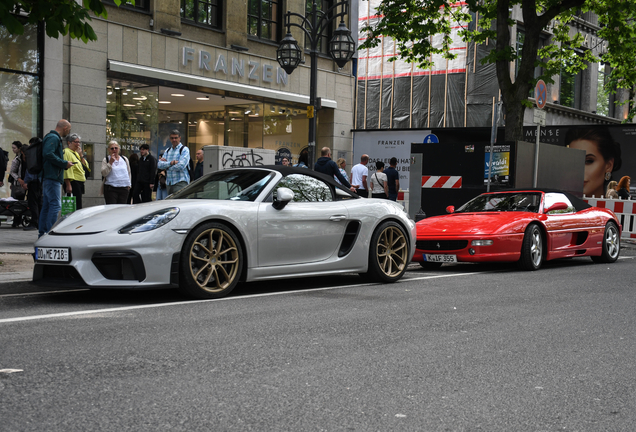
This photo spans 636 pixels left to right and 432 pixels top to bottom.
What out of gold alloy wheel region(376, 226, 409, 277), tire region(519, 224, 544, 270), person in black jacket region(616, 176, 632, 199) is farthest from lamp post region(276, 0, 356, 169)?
person in black jacket region(616, 176, 632, 199)

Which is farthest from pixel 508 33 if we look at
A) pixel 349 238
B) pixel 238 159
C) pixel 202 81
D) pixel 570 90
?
pixel 570 90

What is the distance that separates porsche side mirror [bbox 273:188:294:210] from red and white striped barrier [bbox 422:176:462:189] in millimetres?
9547

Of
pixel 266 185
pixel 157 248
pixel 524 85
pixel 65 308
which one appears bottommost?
pixel 65 308

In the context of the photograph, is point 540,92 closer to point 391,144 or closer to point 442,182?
point 442,182

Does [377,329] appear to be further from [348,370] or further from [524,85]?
[524,85]

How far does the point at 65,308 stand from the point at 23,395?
105 inches

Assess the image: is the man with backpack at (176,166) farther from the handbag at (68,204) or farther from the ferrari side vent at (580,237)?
the ferrari side vent at (580,237)

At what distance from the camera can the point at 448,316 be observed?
20.3ft

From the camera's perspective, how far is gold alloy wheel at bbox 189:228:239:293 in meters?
6.73

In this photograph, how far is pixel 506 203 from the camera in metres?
11.3

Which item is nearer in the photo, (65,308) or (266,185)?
(65,308)

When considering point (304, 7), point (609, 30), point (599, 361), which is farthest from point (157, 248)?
point (304, 7)

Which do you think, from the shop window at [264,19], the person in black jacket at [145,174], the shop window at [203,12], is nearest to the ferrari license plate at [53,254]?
the person in black jacket at [145,174]

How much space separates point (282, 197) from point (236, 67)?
50.6 feet
